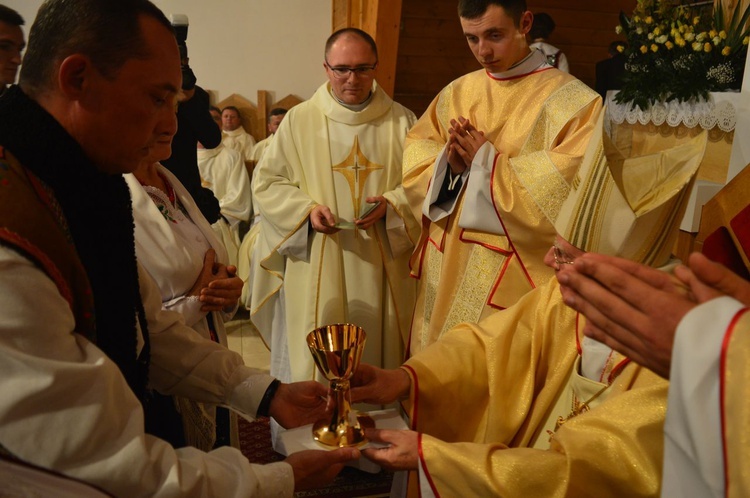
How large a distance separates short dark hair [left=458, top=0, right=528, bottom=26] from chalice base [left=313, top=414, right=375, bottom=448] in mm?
2183

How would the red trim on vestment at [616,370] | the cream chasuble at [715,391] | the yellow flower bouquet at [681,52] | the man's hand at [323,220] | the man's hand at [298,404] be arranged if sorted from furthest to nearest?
the yellow flower bouquet at [681,52], the man's hand at [323,220], the man's hand at [298,404], the red trim on vestment at [616,370], the cream chasuble at [715,391]

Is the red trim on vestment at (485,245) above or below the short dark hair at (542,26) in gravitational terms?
below

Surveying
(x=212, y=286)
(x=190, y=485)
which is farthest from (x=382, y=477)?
(x=190, y=485)

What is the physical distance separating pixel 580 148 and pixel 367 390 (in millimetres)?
1659

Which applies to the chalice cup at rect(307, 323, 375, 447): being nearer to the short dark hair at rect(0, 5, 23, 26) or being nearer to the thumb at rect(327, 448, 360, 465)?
the thumb at rect(327, 448, 360, 465)

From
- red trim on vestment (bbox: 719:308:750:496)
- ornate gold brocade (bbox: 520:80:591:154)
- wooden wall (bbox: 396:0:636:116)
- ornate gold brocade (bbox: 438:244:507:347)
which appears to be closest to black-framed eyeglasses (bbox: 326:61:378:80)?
ornate gold brocade (bbox: 520:80:591:154)

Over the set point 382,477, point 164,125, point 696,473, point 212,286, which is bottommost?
point 382,477

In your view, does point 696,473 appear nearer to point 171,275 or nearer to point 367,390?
point 367,390

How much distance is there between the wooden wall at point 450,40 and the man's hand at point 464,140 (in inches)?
187

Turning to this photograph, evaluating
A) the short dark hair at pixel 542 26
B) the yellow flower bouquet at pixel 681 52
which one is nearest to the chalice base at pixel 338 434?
Answer: the yellow flower bouquet at pixel 681 52

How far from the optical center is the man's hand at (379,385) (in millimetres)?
1947

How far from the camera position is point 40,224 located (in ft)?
3.68

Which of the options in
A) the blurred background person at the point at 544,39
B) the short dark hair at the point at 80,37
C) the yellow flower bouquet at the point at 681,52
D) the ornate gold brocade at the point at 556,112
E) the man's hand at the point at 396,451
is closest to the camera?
the short dark hair at the point at 80,37

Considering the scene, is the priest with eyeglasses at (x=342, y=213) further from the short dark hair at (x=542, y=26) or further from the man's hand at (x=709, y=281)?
the short dark hair at (x=542, y=26)
